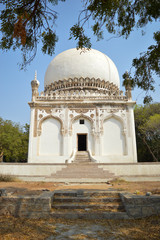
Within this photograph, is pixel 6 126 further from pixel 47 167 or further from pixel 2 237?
pixel 2 237

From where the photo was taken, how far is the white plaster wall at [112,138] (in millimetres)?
14664

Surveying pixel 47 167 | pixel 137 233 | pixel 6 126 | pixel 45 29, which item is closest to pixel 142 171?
pixel 47 167

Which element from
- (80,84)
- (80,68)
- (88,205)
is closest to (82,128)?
(80,84)

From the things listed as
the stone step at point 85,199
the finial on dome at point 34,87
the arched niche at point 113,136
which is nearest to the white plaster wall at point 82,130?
the arched niche at point 113,136

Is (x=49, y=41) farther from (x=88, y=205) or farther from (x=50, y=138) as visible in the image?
(x=50, y=138)

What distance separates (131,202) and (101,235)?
4.08 ft

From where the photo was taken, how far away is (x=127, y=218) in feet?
12.4

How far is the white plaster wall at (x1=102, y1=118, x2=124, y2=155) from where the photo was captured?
14664 mm

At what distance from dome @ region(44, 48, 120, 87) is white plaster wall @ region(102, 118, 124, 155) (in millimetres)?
5881

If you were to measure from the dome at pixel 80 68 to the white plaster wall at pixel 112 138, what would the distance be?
5.88 m

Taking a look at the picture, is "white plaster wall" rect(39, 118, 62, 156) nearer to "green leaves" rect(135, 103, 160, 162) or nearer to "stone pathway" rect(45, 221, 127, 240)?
"green leaves" rect(135, 103, 160, 162)

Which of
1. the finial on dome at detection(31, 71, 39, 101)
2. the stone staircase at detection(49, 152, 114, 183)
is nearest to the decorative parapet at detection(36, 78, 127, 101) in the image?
the finial on dome at detection(31, 71, 39, 101)

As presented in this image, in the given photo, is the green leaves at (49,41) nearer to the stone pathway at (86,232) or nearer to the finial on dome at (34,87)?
the stone pathway at (86,232)

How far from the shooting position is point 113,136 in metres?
15.0
